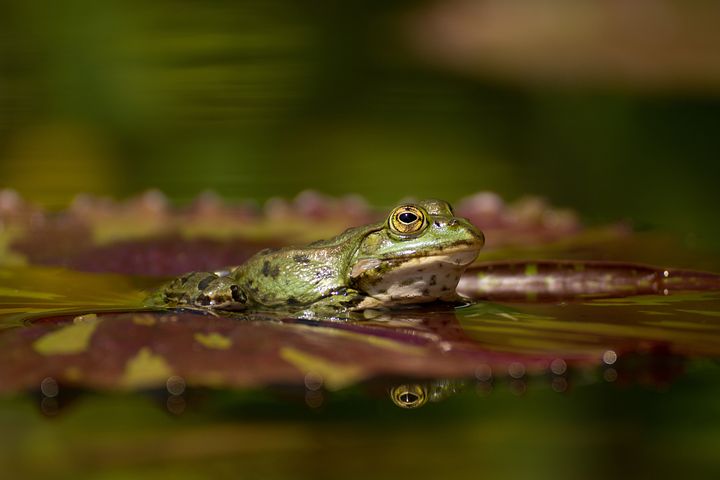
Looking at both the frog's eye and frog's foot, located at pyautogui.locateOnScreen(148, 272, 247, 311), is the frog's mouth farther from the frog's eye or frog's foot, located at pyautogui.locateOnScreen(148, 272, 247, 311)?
frog's foot, located at pyautogui.locateOnScreen(148, 272, 247, 311)

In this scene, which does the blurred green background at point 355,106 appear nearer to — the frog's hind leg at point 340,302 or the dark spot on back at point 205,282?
the frog's hind leg at point 340,302

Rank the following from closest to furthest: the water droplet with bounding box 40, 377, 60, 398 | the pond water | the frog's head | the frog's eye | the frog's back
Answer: the pond water < the water droplet with bounding box 40, 377, 60, 398 < the frog's head < the frog's eye < the frog's back

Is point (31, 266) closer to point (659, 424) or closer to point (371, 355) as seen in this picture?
point (371, 355)

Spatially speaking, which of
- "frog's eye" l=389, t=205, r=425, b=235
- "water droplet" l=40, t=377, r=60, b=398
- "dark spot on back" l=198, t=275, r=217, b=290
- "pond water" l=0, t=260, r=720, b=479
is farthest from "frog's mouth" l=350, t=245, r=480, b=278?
"water droplet" l=40, t=377, r=60, b=398

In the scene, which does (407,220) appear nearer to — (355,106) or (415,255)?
(415,255)

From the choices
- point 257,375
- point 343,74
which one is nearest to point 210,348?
point 257,375

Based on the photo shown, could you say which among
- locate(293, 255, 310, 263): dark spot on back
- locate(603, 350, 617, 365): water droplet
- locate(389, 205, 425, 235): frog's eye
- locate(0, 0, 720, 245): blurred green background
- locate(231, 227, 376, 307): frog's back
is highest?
locate(0, 0, 720, 245): blurred green background

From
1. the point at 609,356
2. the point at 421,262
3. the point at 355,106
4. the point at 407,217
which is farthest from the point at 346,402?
the point at 355,106

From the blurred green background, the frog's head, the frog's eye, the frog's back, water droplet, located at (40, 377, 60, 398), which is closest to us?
water droplet, located at (40, 377, 60, 398)
